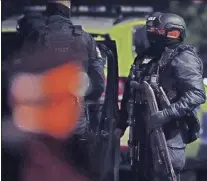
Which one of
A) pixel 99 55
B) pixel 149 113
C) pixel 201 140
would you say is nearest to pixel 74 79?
pixel 99 55

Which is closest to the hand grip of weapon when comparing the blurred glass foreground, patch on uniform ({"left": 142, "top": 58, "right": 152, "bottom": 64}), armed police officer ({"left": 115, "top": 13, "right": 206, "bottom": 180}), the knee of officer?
armed police officer ({"left": 115, "top": 13, "right": 206, "bottom": 180})

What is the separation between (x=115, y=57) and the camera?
13.9ft

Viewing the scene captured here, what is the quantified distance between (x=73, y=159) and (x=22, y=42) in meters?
0.76

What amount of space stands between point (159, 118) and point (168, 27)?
58 cm

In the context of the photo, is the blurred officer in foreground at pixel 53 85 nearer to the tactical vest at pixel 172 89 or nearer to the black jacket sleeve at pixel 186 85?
the tactical vest at pixel 172 89

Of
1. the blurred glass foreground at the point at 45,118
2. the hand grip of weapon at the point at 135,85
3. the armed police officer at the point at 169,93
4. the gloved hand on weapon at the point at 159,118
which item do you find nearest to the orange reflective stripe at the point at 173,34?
the armed police officer at the point at 169,93

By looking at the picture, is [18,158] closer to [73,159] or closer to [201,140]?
[73,159]

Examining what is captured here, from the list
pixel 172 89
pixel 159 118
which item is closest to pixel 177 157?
pixel 159 118

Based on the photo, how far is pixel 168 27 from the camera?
4.02 meters

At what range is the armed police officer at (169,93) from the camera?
3850 mm

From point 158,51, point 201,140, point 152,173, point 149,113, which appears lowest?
point 201,140

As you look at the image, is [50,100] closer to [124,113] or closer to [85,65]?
[85,65]

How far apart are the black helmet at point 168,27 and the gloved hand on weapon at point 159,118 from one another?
1.63 feet

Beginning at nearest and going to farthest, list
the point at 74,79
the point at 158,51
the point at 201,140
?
the point at 74,79 < the point at 158,51 < the point at 201,140
